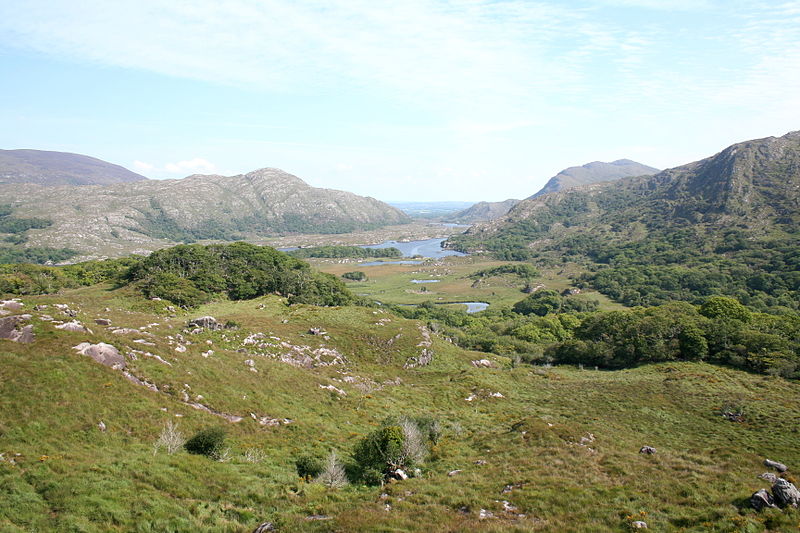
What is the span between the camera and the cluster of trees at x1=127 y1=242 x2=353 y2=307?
8969cm

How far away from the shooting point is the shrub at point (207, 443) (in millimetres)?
25155

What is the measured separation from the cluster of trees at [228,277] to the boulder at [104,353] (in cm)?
5580

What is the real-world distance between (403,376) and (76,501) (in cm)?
4956

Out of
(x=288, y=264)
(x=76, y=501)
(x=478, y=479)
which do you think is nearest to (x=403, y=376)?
(x=478, y=479)

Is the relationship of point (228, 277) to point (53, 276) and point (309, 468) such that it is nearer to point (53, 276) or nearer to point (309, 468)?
point (53, 276)

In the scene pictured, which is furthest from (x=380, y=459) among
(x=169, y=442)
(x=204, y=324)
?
(x=204, y=324)

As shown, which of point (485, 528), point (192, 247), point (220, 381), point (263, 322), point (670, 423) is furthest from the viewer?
point (192, 247)

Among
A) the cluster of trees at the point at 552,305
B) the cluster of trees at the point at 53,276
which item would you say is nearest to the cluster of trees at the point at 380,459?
the cluster of trees at the point at 53,276

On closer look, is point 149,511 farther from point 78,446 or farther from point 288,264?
point 288,264

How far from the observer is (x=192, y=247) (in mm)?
125875

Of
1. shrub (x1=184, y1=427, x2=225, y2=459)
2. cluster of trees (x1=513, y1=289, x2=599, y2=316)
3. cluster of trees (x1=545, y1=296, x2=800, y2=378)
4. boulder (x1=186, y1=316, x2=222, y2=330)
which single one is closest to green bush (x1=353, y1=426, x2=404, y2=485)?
shrub (x1=184, y1=427, x2=225, y2=459)

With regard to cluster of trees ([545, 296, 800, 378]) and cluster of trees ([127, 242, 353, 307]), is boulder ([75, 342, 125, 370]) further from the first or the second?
cluster of trees ([545, 296, 800, 378])

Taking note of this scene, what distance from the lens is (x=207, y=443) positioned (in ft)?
82.6

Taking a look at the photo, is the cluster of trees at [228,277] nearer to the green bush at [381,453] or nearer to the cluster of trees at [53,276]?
the cluster of trees at [53,276]
